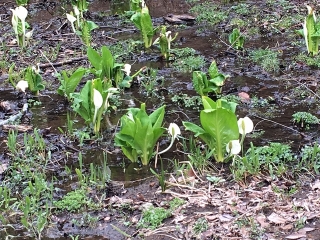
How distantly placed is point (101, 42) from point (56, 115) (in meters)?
2.03

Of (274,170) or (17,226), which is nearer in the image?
(17,226)

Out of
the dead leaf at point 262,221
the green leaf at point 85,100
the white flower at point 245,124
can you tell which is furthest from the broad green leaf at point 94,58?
the dead leaf at point 262,221

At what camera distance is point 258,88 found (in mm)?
4500

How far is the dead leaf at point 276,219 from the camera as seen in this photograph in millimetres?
2590

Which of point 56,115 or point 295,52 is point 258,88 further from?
point 56,115

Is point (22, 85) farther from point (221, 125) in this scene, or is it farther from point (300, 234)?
point (300, 234)

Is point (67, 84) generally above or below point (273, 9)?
below

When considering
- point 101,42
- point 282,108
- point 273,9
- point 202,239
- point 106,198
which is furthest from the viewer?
point 273,9

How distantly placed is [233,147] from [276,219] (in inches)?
22.9

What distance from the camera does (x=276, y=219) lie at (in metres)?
2.61

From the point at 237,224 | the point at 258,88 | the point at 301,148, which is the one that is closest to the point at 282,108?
the point at 258,88

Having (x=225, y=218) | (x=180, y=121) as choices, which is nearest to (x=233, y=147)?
(x=225, y=218)

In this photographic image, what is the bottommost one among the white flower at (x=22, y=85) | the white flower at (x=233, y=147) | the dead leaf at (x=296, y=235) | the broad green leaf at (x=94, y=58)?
the dead leaf at (x=296, y=235)

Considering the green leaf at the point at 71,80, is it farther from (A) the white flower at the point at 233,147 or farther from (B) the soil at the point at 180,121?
(A) the white flower at the point at 233,147
